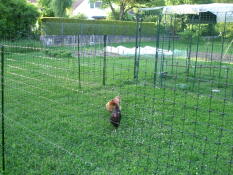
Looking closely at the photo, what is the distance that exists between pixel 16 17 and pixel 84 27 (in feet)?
20.2

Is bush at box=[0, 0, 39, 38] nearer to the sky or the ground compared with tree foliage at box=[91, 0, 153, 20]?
nearer to the ground

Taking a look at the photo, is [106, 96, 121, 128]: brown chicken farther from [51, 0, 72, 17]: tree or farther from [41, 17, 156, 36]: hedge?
[51, 0, 72, 17]: tree

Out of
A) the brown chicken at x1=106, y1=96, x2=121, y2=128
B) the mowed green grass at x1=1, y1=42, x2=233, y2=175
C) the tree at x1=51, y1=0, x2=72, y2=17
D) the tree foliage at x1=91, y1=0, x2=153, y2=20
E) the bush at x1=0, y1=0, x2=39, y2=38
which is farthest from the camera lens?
the tree foliage at x1=91, y1=0, x2=153, y2=20

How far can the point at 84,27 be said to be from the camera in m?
19.8

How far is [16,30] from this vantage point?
46.7ft

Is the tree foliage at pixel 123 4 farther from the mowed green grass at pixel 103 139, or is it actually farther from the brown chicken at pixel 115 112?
the brown chicken at pixel 115 112

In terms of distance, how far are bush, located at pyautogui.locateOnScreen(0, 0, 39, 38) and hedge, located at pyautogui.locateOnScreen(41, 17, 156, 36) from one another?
1.18 meters

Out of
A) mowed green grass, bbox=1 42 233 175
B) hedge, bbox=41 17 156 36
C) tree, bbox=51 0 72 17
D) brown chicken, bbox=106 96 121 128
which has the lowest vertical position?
mowed green grass, bbox=1 42 233 175

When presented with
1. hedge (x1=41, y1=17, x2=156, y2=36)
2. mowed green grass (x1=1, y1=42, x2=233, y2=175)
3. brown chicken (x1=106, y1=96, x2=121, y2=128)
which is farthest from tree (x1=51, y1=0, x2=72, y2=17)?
brown chicken (x1=106, y1=96, x2=121, y2=128)

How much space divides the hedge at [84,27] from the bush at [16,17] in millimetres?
1185

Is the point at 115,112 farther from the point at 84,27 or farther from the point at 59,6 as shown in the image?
the point at 59,6

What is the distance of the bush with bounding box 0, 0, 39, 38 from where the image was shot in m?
13.5

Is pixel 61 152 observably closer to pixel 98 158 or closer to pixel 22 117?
pixel 98 158

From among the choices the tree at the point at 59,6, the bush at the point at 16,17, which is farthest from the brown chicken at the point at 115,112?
the tree at the point at 59,6
